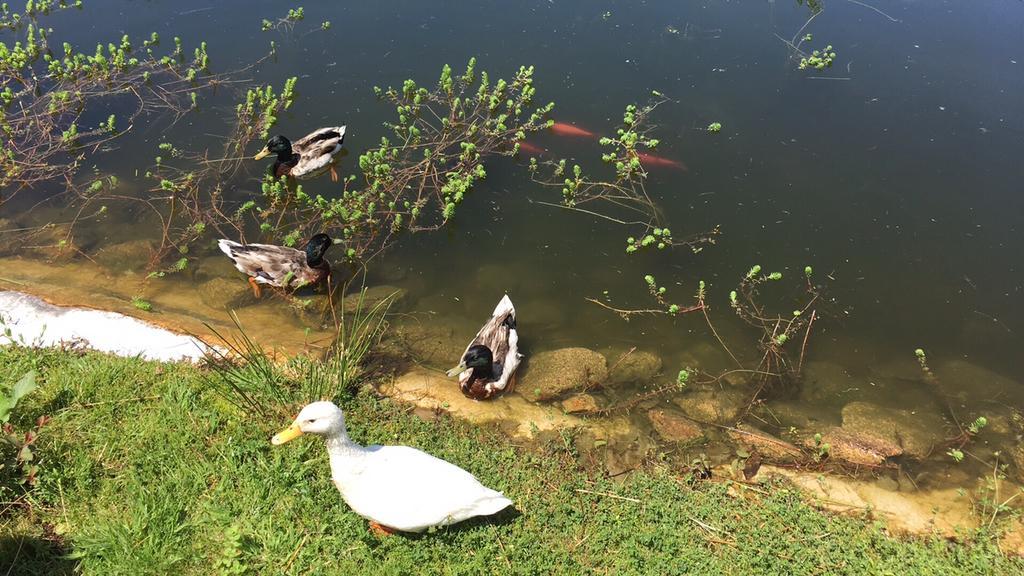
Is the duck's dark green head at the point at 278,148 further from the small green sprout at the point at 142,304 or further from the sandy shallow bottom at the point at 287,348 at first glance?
the small green sprout at the point at 142,304

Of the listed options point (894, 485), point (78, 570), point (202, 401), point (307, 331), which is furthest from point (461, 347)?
point (894, 485)

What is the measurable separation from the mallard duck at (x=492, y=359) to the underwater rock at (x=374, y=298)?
1.18 m

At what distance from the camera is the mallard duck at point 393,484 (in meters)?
3.77

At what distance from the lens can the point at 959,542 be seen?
4.27m

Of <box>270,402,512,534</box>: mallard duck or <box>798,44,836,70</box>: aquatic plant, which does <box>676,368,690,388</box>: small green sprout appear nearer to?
<box>270,402,512,534</box>: mallard duck

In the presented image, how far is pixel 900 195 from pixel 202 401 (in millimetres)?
8577

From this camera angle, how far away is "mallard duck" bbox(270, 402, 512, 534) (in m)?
3.77

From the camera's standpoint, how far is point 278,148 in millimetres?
7863

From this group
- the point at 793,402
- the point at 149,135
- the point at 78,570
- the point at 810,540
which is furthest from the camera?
the point at 149,135

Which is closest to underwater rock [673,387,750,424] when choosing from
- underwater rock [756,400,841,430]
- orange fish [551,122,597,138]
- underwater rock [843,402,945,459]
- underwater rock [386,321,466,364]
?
underwater rock [756,400,841,430]

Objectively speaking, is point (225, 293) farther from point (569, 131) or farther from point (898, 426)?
point (898, 426)

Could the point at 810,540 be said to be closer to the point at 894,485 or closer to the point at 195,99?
the point at 894,485

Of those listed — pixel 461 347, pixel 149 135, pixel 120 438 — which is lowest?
pixel 461 347

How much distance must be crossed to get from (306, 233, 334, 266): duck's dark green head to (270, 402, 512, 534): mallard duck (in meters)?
2.95
